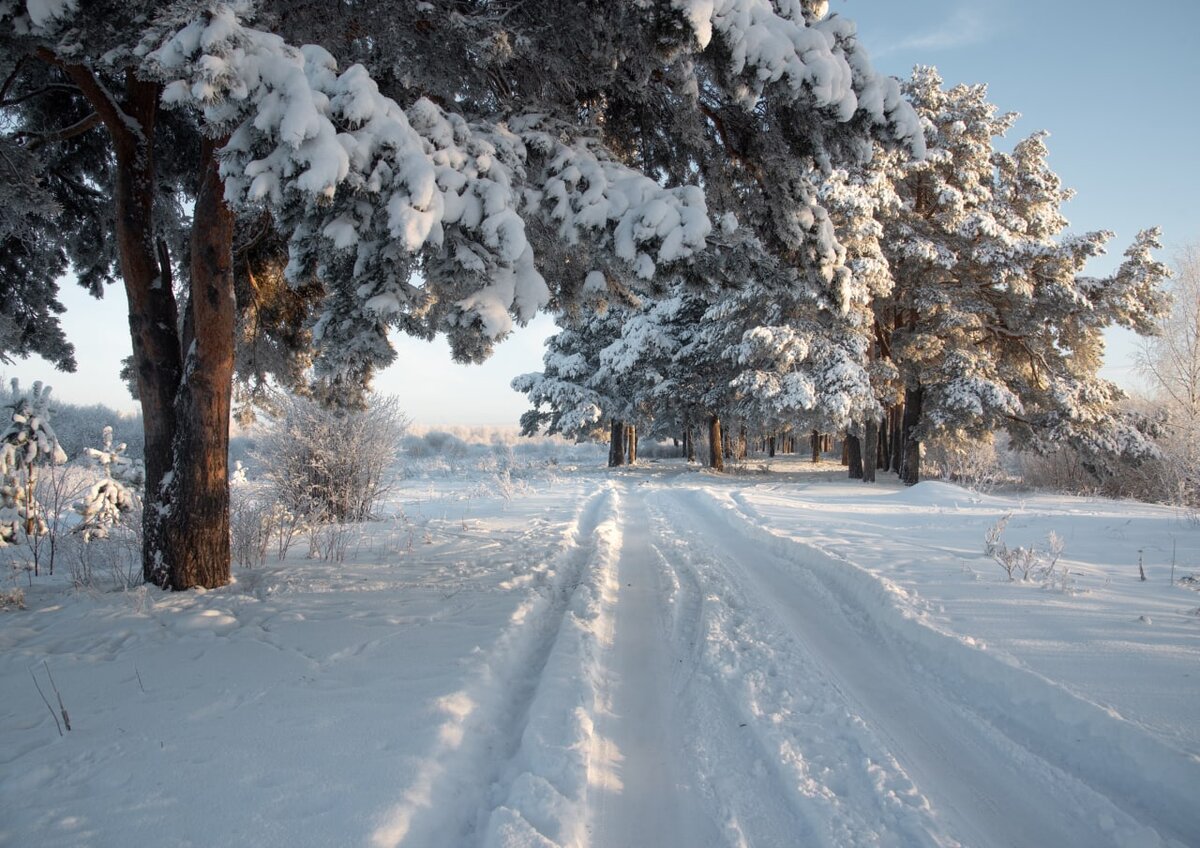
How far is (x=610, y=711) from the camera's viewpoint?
3174 millimetres

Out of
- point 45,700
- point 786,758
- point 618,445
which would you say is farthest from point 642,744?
point 618,445

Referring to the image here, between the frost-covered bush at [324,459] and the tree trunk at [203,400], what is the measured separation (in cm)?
391

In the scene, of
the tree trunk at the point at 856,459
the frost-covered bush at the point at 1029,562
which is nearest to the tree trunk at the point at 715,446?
the tree trunk at the point at 856,459

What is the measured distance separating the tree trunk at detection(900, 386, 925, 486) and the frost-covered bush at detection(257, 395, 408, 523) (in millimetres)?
16343

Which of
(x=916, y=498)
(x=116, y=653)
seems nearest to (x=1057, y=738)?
(x=116, y=653)

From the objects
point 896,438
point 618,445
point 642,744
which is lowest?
point 642,744

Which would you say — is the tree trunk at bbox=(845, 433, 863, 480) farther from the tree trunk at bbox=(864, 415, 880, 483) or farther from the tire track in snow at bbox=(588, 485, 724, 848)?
the tire track in snow at bbox=(588, 485, 724, 848)

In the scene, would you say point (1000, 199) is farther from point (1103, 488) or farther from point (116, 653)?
point (116, 653)

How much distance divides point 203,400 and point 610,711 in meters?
4.38

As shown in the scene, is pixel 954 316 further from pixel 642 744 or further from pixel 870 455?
pixel 642 744

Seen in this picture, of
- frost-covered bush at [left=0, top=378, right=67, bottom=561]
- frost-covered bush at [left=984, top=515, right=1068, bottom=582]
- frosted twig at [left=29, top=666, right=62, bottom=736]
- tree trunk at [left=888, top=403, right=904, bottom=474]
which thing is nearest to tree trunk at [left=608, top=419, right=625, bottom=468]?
tree trunk at [left=888, top=403, right=904, bottom=474]

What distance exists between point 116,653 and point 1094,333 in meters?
21.8

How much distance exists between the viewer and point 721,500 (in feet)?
41.0

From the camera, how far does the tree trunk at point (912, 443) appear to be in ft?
58.3
